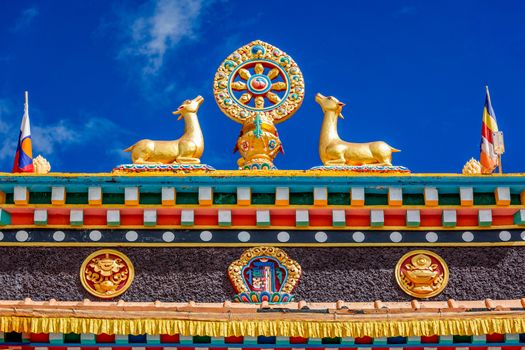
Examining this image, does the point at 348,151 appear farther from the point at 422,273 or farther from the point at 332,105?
the point at 422,273

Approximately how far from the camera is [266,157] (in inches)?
554

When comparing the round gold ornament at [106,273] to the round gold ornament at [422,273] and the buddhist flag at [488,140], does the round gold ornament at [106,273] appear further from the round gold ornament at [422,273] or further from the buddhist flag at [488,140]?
the buddhist flag at [488,140]

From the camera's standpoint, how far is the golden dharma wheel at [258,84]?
14367 millimetres

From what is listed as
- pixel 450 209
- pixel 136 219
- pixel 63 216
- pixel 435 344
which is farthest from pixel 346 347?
pixel 63 216

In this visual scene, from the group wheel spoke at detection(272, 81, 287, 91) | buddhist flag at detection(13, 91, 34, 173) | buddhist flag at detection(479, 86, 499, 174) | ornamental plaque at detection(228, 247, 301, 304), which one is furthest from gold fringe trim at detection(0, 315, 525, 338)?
wheel spoke at detection(272, 81, 287, 91)

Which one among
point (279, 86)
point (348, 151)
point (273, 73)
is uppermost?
point (273, 73)

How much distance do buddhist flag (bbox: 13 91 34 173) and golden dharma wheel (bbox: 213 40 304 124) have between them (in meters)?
2.50

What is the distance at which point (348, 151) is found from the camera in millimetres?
13695

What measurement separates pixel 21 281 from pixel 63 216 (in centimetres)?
88

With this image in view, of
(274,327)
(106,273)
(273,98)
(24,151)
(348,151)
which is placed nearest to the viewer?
(274,327)

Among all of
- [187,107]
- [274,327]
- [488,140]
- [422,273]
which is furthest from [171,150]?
[488,140]

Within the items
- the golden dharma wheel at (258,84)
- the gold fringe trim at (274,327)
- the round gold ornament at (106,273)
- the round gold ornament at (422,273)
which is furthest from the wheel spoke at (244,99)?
the gold fringe trim at (274,327)

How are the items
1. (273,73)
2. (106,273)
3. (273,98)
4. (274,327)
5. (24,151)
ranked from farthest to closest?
(273,73), (273,98), (24,151), (106,273), (274,327)

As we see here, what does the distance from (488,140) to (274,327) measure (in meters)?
4.14
